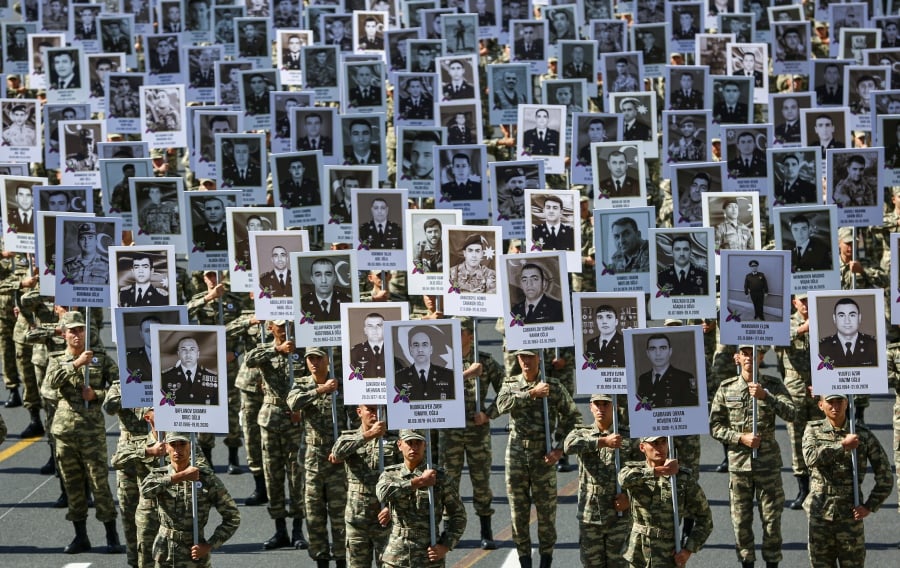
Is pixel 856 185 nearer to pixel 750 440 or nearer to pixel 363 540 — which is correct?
pixel 750 440

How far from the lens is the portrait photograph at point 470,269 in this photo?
57.4 feet

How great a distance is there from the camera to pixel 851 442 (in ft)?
51.1

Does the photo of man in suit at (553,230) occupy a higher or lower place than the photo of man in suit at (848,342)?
higher

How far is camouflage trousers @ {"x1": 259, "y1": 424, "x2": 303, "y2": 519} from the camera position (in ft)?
59.1

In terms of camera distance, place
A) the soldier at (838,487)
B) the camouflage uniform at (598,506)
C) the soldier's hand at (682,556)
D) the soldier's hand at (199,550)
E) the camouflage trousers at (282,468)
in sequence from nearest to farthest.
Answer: the soldier's hand at (682,556) → the soldier's hand at (199,550) → the soldier at (838,487) → the camouflage uniform at (598,506) → the camouflage trousers at (282,468)

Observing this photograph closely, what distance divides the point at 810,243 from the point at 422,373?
5374mm

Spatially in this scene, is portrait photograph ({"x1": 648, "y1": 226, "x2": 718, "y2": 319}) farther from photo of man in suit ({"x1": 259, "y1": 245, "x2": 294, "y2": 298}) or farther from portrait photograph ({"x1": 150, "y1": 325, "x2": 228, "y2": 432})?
portrait photograph ({"x1": 150, "y1": 325, "x2": 228, "y2": 432})

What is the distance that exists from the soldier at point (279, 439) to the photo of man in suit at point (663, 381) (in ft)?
15.6

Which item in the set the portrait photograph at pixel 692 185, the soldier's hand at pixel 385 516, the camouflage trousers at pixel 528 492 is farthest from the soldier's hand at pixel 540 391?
the portrait photograph at pixel 692 185

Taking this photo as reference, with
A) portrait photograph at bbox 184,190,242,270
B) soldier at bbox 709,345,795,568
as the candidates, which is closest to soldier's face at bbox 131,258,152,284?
portrait photograph at bbox 184,190,242,270

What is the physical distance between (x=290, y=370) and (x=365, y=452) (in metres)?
2.42

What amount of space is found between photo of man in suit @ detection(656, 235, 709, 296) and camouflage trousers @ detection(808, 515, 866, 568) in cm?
273

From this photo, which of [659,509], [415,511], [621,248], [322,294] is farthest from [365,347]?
[621,248]

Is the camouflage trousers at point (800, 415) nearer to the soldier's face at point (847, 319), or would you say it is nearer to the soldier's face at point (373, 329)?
the soldier's face at point (847, 319)
